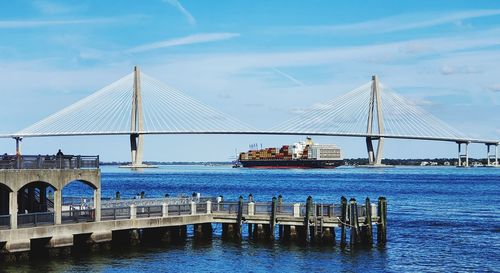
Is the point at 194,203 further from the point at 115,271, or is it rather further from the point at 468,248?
the point at 468,248

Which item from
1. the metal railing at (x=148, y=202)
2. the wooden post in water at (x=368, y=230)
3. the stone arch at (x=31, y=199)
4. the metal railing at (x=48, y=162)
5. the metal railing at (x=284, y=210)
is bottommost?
the wooden post in water at (x=368, y=230)

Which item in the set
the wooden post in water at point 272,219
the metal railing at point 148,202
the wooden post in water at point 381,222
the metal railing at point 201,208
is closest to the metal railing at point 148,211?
the metal railing at point 148,202

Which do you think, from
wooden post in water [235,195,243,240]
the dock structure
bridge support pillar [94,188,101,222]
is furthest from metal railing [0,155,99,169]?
wooden post in water [235,195,243,240]

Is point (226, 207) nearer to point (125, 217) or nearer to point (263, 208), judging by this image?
point (263, 208)

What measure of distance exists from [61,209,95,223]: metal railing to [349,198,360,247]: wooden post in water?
11.8 m

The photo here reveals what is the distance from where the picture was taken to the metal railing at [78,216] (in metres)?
35.5

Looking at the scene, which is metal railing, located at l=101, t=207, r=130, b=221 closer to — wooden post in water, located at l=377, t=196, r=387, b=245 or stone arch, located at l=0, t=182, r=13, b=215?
stone arch, located at l=0, t=182, r=13, b=215

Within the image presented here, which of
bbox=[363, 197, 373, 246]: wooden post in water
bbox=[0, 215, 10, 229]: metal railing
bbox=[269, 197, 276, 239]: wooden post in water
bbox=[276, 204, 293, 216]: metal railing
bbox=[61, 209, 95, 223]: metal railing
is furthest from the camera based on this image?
bbox=[276, 204, 293, 216]: metal railing

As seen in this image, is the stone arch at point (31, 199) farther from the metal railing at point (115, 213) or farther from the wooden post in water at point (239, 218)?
the wooden post in water at point (239, 218)

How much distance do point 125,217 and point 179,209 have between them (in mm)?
3380

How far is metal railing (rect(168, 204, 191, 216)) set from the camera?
39.7 m

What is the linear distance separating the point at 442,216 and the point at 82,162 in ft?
109

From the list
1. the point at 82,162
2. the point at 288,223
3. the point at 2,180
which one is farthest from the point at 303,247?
the point at 2,180

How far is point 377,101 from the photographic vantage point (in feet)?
563
